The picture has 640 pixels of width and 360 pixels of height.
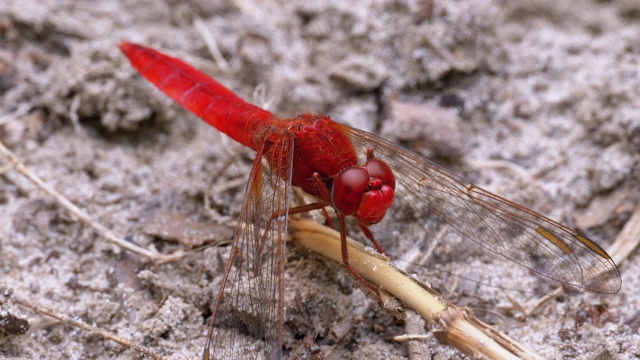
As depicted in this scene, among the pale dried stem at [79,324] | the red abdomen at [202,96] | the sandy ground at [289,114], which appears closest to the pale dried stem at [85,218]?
the sandy ground at [289,114]

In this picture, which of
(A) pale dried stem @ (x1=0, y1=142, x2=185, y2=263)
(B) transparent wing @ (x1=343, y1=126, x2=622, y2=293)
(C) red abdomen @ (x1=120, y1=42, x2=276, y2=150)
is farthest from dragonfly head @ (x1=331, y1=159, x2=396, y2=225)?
(A) pale dried stem @ (x1=0, y1=142, x2=185, y2=263)

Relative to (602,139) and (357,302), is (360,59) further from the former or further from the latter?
(357,302)

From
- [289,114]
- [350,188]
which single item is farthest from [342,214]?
[289,114]

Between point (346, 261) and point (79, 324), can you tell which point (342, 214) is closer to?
point (346, 261)

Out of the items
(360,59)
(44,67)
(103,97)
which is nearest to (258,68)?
(360,59)

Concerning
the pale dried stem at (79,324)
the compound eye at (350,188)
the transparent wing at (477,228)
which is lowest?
the pale dried stem at (79,324)

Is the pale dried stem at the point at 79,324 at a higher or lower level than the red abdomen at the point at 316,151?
lower

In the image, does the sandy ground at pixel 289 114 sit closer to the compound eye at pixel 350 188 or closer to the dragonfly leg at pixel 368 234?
the dragonfly leg at pixel 368 234
